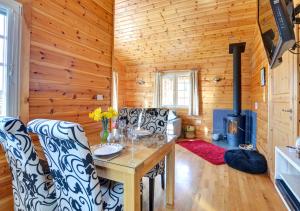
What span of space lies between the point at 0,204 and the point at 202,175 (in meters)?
2.43

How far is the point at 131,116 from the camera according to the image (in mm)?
2529

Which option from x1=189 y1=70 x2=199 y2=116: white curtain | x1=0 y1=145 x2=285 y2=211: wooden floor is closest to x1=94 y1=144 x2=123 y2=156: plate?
x1=0 y1=145 x2=285 y2=211: wooden floor

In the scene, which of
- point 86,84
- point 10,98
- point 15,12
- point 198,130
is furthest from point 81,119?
point 198,130

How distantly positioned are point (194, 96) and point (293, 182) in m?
4.28

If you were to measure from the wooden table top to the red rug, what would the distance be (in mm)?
1936

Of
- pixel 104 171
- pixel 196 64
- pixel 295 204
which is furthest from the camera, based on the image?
pixel 196 64

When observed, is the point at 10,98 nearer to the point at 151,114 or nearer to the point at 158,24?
the point at 151,114

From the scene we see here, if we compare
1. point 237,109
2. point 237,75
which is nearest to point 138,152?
point 237,109

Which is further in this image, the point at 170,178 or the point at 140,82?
the point at 140,82

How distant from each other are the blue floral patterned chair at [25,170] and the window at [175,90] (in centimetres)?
488

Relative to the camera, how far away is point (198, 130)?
5.46 metres

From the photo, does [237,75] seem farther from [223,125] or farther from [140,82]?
[140,82]

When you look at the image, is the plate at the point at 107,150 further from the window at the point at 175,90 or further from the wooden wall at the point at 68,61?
the window at the point at 175,90

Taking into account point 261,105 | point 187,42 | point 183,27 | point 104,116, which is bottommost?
point 104,116
